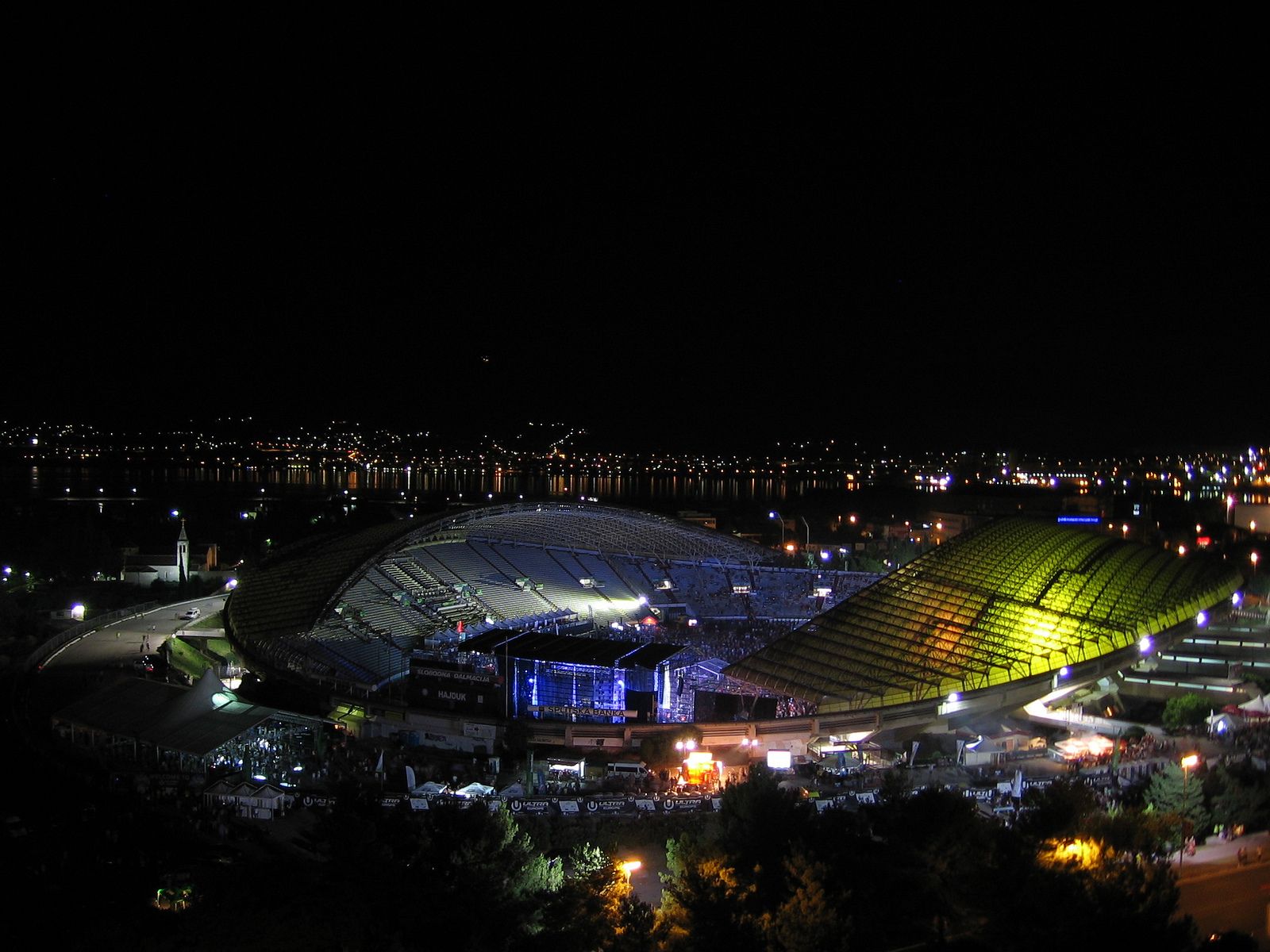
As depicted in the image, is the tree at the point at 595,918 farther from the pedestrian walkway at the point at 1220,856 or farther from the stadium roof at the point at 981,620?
the stadium roof at the point at 981,620

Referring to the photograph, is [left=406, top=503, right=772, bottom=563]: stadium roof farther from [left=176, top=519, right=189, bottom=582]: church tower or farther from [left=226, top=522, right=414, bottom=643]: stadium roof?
[left=176, top=519, right=189, bottom=582]: church tower

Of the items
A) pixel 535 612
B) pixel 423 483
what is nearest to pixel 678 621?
pixel 535 612

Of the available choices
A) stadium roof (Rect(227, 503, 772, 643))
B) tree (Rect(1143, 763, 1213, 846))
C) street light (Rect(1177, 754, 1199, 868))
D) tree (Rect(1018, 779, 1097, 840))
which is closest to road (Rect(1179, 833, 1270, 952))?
street light (Rect(1177, 754, 1199, 868))

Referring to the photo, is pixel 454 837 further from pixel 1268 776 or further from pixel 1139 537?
pixel 1139 537

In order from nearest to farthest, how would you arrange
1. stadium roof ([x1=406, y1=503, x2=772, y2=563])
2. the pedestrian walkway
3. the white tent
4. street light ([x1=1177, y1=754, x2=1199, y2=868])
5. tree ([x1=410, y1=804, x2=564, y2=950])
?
1. tree ([x1=410, y1=804, x2=564, y2=950])
2. the pedestrian walkway
3. street light ([x1=1177, y1=754, x2=1199, y2=868])
4. the white tent
5. stadium roof ([x1=406, y1=503, x2=772, y2=563])

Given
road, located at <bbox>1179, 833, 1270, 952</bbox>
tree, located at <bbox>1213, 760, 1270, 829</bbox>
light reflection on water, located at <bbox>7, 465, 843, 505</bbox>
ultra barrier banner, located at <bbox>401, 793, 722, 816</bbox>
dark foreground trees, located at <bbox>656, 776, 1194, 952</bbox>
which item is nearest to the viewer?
dark foreground trees, located at <bbox>656, 776, 1194, 952</bbox>

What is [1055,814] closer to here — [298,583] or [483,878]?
[483,878]
